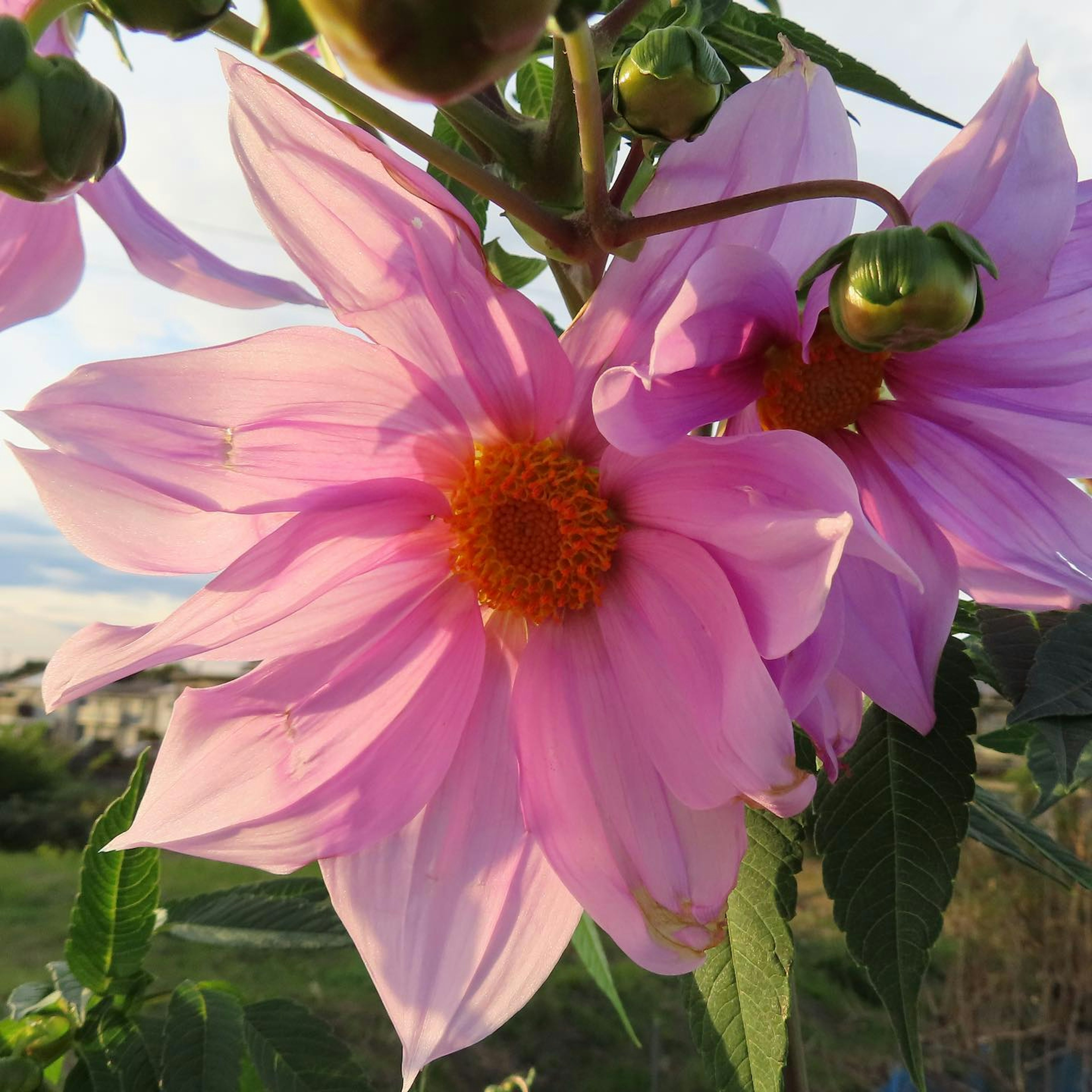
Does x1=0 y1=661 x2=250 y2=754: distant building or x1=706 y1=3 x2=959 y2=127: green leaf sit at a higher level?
x1=706 y1=3 x2=959 y2=127: green leaf

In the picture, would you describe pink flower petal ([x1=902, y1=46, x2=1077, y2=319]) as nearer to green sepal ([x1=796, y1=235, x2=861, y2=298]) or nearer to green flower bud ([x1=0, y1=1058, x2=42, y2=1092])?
green sepal ([x1=796, y1=235, x2=861, y2=298])

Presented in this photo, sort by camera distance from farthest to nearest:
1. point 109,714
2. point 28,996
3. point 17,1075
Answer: point 109,714, point 28,996, point 17,1075

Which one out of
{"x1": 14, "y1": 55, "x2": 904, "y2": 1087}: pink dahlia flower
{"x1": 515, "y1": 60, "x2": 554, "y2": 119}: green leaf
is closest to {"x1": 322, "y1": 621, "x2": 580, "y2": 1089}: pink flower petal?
{"x1": 14, "y1": 55, "x2": 904, "y2": 1087}: pink dahlia flower

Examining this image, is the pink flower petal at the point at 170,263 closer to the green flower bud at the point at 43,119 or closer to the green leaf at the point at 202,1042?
the green flower bud at the point at 43,119

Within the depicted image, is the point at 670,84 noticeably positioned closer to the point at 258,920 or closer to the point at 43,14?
the point at 43,14

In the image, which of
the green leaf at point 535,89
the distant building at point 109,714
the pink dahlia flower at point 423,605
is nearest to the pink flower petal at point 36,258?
the pink dahlia flower at point 423,605

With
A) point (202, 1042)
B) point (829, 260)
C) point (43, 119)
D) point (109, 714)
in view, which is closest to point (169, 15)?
point (43, 119)
